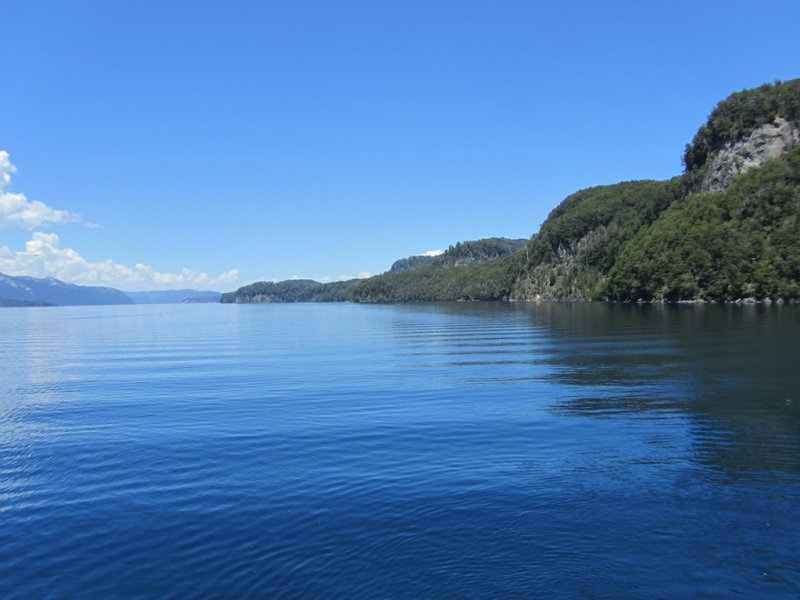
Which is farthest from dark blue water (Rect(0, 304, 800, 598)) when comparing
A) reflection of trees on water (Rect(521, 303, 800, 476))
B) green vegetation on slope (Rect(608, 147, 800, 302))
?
green vegetation on slope (Rect(608, 147, 800, 302))

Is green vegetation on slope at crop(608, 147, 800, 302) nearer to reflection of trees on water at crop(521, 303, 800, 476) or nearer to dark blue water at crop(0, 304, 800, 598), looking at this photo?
reflection of trees on water at crop(521, 303, 800, 476)

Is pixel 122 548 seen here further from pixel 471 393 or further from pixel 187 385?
pixel 187 385

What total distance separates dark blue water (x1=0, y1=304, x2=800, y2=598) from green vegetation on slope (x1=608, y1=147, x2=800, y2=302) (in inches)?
5106

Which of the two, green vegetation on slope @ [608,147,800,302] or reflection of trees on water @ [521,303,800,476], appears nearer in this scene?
reflection of trees on water @ [521,303,800,476]

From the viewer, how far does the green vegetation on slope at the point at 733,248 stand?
499ft

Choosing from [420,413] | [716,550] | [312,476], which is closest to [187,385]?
[420,413]

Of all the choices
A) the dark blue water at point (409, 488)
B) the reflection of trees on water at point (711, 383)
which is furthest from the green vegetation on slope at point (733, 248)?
the dark blue water at point (409, 488)

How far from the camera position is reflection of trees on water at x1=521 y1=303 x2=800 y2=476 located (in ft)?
77.4

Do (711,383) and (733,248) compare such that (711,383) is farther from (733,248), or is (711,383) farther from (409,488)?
(733,248)

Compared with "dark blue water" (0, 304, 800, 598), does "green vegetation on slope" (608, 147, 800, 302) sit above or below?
above

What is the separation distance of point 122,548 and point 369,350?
5545 centimetres

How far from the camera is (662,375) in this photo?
43.2m

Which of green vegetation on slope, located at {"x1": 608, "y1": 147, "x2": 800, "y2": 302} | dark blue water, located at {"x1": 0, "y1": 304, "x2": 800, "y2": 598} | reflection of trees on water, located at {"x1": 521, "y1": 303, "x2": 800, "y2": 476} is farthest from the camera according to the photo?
green vegetation on slope, located at {"x1": 608, "y1": 147, "x2": 800, "y2": 302}

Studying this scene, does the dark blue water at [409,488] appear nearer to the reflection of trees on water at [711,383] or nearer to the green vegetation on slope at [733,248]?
the reflection of trees on water at [711,383]
